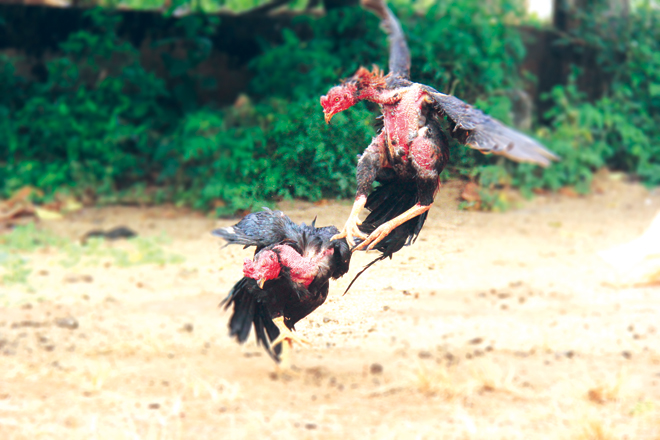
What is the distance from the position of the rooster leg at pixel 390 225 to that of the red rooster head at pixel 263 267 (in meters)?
0.09

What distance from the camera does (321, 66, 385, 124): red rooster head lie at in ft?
2.05

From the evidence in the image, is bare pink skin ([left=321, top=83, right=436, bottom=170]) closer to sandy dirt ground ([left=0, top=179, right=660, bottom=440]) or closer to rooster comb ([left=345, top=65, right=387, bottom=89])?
rooster comb ([left=345, top=65, right=387, bottom=89])

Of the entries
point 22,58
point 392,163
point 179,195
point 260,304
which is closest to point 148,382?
point 179,195

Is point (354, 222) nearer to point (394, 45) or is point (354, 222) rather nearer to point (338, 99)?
point (338, 99)

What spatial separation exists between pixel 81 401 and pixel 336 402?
4.43 feet

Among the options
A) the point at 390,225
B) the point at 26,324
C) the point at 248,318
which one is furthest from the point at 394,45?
the point at 26,324

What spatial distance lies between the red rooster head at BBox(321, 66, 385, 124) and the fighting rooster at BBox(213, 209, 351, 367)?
15 centimetres

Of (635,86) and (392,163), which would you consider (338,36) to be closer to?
(392,163)

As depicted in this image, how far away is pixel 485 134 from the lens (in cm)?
61

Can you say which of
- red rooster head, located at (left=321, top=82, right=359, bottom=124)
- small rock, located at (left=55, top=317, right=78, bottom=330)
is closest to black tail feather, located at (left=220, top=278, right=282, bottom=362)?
red rooster head, located at (left=321, top=82, right=359, bottom=124)

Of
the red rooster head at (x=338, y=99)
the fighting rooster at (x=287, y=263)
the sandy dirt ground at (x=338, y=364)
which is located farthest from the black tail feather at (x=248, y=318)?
the sandy dirt ground at (x=338, y=364)

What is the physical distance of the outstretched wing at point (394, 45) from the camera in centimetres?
71

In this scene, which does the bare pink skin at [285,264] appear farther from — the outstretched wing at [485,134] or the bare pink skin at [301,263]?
the outstretched wing at [485,134]

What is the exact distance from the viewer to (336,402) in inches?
129
